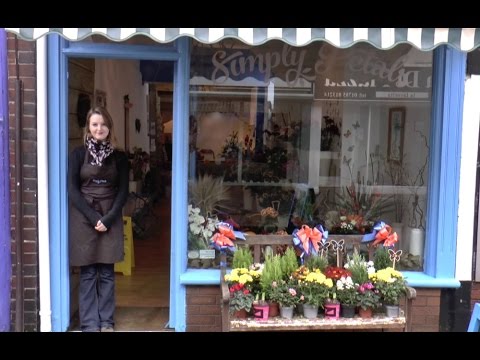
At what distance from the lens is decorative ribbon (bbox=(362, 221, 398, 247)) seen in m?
4.21

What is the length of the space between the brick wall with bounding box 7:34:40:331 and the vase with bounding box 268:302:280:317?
1.73 meters

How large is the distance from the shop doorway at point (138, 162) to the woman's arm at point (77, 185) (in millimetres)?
368

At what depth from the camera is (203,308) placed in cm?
426

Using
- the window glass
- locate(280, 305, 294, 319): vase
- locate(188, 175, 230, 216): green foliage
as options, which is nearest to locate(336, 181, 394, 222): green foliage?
the window glass

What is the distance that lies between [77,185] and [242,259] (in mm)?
1283

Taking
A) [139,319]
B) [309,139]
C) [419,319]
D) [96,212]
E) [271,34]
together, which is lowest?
[139,319]

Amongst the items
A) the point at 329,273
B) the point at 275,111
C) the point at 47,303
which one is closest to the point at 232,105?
the point at 275,111

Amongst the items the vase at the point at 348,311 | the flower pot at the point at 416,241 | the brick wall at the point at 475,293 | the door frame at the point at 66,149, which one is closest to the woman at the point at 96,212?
the door frame at the point at 66,149

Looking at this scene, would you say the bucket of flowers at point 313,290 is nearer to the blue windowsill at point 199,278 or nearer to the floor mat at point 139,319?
the blue windowsill at point 199,278

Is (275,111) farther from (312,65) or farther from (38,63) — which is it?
(38,63)

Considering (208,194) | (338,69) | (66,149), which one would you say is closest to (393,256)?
(208,194)

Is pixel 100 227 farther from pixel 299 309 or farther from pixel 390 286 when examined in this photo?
pixel 390 286

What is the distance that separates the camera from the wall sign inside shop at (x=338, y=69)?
4562 mm
